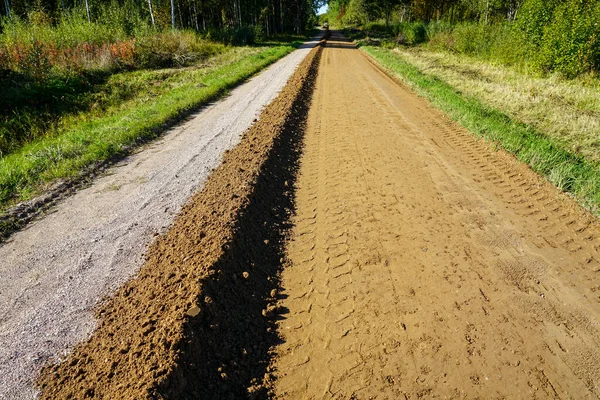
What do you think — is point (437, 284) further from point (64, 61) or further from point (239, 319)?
point (64, 61)

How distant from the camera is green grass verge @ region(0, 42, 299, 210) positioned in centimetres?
650

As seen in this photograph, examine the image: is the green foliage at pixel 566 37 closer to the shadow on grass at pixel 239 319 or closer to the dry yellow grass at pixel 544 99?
the dry yellow grass at pixel 544 99

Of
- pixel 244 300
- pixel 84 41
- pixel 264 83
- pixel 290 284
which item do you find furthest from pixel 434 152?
pixel 84 41

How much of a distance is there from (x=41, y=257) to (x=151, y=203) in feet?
5.84

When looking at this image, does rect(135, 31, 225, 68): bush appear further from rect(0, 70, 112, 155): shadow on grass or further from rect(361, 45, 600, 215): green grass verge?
rect(361, 45, 600, 215): green grass verge

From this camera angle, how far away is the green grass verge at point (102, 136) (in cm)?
650

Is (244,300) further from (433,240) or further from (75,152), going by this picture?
(75,152)

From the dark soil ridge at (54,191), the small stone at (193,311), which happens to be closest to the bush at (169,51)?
the dark soil ridge at (54,191)

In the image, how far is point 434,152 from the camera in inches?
326

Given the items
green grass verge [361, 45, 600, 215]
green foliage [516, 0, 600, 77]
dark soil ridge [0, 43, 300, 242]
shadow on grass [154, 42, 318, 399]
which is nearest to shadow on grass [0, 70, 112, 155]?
dark soil ridge [0, 43, 300, 242]

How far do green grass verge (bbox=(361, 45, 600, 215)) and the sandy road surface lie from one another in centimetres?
36

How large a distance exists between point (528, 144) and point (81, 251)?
9.09 metres

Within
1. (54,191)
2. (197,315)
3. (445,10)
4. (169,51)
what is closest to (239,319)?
(197,315)

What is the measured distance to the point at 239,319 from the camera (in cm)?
390
